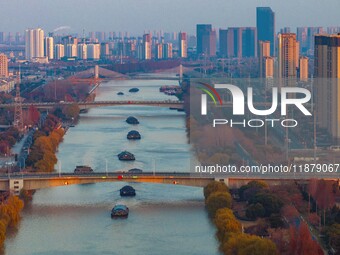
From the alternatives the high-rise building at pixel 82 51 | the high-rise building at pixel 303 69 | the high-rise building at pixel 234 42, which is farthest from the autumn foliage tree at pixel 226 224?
the high-rise building at pixel 82 51

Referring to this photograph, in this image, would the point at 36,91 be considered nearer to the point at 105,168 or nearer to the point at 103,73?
the point at 103,73

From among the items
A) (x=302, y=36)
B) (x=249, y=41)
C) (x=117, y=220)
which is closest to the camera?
(x=117, y=220)

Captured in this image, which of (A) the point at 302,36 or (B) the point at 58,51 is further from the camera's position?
(B) the point at 58,51

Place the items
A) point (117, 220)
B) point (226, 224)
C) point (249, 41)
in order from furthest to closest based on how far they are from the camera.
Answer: point (249, 41) < point (117, 220) < point (226, 224)

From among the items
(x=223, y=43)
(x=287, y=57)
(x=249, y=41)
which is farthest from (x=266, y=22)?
(x=287, y=57)

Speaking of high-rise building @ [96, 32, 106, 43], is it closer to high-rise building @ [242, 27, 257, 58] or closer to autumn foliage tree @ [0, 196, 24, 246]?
high-rise building @ [242, 27, 257, 58]

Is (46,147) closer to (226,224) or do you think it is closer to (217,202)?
(217,202)
